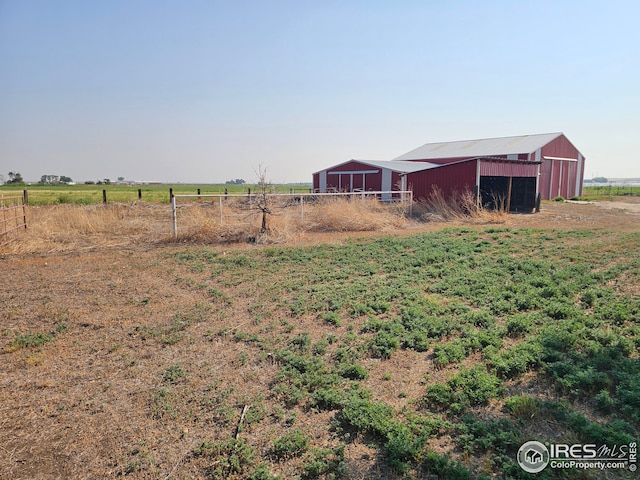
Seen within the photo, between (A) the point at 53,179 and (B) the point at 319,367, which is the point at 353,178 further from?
(A) the point at 53,179

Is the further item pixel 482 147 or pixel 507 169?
pixel 482 147

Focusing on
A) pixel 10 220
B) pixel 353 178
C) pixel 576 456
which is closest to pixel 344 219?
pixel 10 220

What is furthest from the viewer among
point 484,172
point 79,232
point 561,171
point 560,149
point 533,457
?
point 561,171

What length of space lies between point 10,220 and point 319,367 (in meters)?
12.3

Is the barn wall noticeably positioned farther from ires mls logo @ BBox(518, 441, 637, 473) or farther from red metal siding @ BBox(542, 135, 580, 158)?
ires mls logo @ BBox(518, 441, 637, 473)

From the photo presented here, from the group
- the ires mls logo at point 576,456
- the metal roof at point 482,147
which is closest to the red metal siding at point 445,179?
the metal roof at point 482,147

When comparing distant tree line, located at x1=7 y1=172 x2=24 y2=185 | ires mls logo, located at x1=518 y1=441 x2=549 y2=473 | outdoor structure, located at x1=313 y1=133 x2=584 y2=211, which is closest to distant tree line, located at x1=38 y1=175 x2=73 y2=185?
distant tree line, located at x1=7 y1=172 x2=24 y2=185

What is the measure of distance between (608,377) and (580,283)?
131 inches

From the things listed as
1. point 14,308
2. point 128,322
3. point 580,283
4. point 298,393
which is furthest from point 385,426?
point 14,308

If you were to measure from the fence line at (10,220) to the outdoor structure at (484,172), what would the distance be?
15776mm

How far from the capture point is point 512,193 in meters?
24.0

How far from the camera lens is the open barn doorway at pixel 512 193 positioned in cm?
2289

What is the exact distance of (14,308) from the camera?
6.32 metres

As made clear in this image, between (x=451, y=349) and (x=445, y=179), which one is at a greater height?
(x=445, y=179)
